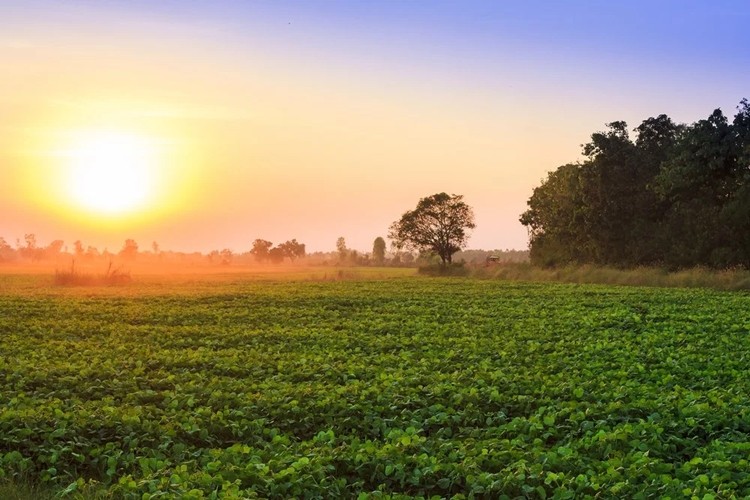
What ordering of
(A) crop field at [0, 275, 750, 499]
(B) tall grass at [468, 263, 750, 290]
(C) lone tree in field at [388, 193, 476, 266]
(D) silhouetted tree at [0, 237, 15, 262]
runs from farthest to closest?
(D) silhouetted tree at [0, 237, 15, 262] → (C) lone tree in field at [388, 193, 476, 266] → (B) tall grass at [468, 263, 750, 290] → (A) crop field at [0, 275, 750, 499]

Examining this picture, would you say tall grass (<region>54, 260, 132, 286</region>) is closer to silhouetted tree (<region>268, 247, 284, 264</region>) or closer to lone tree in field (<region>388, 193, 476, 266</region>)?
lone tree in field (<region>388, 193, 476, 266</region>)

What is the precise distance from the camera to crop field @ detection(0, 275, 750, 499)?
7.12m

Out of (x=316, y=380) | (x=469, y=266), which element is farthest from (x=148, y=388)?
(x=469, y=266)

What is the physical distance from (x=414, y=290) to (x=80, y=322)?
60.8 feet

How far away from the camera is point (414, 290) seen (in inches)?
1389

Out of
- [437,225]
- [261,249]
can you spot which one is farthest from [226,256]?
[437,225]

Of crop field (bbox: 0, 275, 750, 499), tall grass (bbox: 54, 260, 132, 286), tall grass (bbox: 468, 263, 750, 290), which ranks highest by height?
tall grass (bbox: 54, 260, 132, 286)

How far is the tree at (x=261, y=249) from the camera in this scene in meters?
144

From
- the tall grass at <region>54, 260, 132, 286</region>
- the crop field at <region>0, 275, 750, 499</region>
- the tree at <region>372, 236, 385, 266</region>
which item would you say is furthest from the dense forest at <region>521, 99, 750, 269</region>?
the tree at <region>372, 236, 385, 266</region>

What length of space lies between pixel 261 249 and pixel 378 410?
449ft

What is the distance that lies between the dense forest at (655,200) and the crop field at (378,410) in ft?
83.6

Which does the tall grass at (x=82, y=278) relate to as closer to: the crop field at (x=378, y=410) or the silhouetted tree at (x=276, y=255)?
the crop field at (x=378, y=410)

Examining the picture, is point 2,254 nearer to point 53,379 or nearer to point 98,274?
point 98,274

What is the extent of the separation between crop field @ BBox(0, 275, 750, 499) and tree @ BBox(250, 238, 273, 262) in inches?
4950
